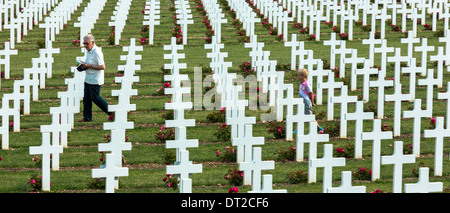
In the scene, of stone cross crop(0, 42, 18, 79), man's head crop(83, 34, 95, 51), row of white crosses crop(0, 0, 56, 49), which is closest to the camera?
man's head crop(83, 34, 95, 51)

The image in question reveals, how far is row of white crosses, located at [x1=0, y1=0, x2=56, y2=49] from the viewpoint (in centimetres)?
2097

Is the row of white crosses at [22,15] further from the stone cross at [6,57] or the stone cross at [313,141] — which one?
the stone cross at [313,141]

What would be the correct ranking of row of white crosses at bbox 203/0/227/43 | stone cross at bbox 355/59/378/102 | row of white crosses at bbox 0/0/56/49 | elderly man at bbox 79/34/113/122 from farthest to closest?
row of white crosses at bbox 0/0/56/49 → row of white crosses at bbox 203/0/227/43 → stone cross at bbox 355/59/378/102 → elderly man at bbox 79/34/113/122

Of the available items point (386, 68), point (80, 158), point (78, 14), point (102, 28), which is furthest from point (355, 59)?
point (78, 14)

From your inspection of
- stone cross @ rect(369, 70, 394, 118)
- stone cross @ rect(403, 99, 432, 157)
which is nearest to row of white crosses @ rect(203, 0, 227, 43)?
stone cross @ rect(369, 70, 394, 118)

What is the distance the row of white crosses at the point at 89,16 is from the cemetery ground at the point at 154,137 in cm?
47

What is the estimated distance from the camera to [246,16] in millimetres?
21672

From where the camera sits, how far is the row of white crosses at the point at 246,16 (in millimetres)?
20859

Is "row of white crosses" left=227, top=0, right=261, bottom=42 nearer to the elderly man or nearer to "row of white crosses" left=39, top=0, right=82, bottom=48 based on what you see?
"row of white crosses" left=39, top=0, right=82, bottom=48

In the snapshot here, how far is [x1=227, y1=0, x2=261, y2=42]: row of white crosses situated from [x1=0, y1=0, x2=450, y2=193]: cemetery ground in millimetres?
350

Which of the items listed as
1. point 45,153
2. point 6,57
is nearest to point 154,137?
point 45,153

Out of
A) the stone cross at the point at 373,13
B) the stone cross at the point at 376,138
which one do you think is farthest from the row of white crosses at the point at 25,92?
the stone cross at the point at 373,13

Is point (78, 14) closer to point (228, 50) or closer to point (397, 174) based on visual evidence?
point (228, 50)

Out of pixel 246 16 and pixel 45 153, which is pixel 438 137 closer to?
pixel 45 153
